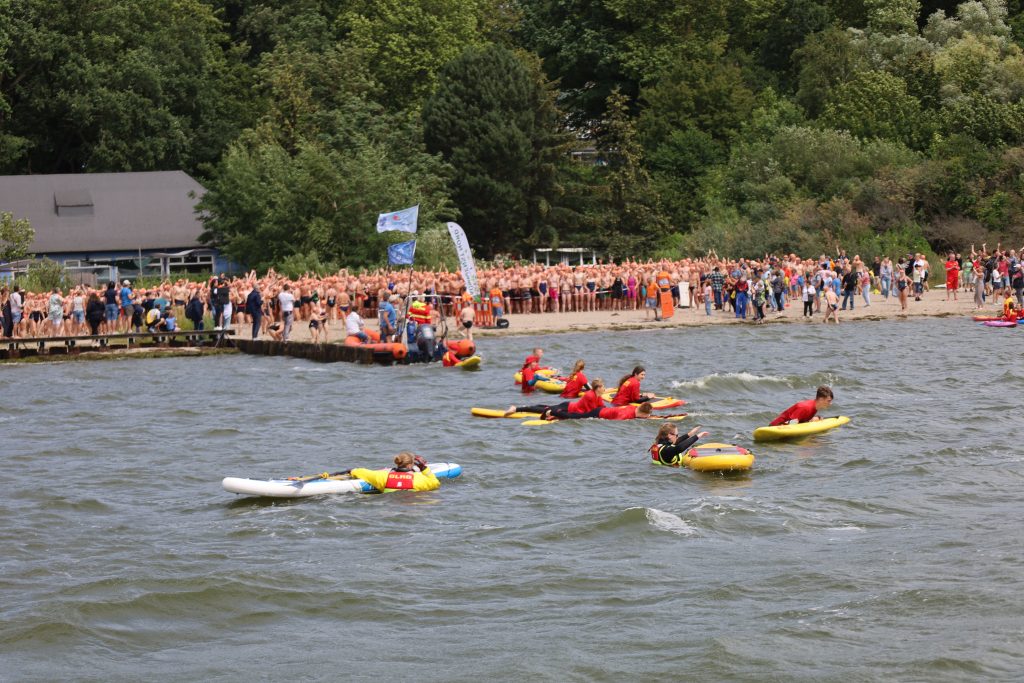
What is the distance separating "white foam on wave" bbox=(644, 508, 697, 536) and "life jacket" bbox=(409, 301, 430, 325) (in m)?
16.9

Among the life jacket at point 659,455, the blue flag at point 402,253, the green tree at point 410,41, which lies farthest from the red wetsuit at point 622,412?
the green tree at point 410,41

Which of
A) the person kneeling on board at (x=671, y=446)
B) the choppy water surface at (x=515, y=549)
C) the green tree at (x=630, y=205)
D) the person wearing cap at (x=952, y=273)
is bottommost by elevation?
the choppy water surface at (x=515, y=549)

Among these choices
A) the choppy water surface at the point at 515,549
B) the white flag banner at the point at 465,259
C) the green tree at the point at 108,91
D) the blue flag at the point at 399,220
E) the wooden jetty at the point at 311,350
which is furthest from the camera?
the green tree at the point at 108,91

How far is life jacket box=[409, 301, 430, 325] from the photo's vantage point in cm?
3647

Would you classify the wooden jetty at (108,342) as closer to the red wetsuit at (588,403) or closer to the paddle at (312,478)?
the red wetsuit at (588,403)

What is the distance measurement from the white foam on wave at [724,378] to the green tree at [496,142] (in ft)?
99.9

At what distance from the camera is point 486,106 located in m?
63.8

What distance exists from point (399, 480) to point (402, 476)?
7 centimetres

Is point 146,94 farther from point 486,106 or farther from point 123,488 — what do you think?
point 123,488

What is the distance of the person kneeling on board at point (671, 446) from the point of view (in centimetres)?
2317

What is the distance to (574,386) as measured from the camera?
29.3m

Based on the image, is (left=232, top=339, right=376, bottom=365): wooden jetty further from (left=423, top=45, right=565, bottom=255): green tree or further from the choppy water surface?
(left=423, top=45, right=565, bottom=255): green tree

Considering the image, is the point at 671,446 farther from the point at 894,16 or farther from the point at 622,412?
the point at 894,16

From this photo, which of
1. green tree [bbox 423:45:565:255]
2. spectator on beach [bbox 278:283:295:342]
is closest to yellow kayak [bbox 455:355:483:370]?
spectator on beach [bbox 278:283:295:342]
